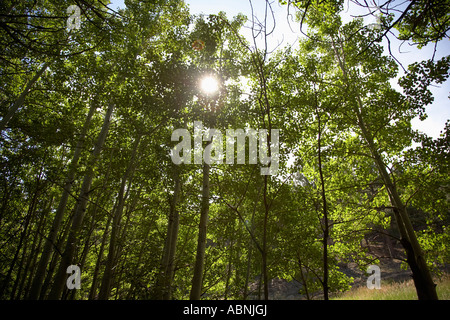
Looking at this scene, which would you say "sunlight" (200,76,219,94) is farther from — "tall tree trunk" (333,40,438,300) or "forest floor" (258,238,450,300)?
"forest floor" (258,238,450,300)

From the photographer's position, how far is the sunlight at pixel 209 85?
20.2 ft

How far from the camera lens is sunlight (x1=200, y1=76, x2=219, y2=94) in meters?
6.14

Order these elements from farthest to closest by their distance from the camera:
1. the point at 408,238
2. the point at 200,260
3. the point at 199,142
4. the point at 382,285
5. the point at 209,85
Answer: the point at 382,285, the point at 199,142, the point at 209,85, the point at 408,238, the point at 200,260

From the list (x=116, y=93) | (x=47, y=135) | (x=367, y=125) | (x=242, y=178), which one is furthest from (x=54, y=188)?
(x=367, y=125)

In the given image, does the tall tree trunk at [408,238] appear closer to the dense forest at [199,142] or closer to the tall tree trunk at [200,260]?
the dense forest at [199,142]

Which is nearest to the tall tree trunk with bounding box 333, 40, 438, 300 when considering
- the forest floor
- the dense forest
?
the dense forest

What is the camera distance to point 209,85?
20.9 feet

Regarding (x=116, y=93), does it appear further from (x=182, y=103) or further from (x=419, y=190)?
(x=419, y=190)

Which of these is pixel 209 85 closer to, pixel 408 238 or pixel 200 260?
pixel 200 260

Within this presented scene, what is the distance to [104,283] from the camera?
3.78m

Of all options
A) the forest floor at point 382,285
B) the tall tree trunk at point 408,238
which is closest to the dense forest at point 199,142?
the tall tree trunk at point 408,238

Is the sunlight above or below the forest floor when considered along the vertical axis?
above

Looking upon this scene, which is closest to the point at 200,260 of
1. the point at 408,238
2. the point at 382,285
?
the point at 408,238

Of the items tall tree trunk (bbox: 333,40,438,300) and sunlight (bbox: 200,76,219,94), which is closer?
tall tree trunk (bbox: 333,40,438,300)
